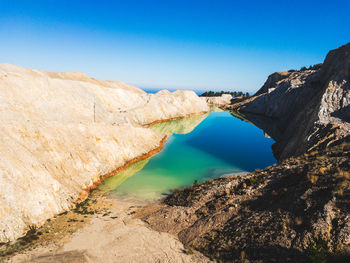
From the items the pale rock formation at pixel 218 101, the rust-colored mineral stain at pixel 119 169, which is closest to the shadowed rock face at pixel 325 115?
the rust-colored mineral stain at pixel 119 169

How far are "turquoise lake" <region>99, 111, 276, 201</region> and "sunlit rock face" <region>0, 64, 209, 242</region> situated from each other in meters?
2.55

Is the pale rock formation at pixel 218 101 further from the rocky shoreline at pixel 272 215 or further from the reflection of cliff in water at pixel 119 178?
the rocky shoreline at pixel 272 215

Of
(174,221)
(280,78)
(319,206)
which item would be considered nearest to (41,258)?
(174,221)

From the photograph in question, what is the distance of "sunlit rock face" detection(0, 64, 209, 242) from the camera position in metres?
14.8

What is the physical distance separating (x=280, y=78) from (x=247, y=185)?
96365mm

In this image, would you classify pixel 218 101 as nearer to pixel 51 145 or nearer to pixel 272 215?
pixel 51 145

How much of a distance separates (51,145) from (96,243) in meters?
12.6

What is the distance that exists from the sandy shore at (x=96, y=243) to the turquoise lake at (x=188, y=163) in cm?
491

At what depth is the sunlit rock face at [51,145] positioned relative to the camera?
14811mm

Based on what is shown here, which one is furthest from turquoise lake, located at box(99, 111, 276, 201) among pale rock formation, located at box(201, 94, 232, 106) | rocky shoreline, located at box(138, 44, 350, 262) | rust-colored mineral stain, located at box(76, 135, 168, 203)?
pale rock formation, located at box(201, 94, 232, 106)

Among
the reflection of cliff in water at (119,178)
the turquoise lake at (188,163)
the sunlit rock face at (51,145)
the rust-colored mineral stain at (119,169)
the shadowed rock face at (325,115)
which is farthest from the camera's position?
the shadowed rock face at (325,115)

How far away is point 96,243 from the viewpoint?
1316 cm

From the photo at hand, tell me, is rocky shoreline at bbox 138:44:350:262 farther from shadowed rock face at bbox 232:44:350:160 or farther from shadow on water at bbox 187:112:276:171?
shadow on water at bbox 187:112:276:171

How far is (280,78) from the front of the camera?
3858 inches
